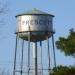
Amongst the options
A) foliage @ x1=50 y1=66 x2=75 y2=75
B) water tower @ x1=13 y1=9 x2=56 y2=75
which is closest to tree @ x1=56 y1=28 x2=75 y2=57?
foliage @ x1=50 y1=66 x2=75 y2=75

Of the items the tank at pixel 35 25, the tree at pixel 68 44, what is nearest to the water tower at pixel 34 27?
the tank at pixel 35 25

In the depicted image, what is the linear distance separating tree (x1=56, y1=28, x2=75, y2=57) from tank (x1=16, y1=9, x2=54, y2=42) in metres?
19.9

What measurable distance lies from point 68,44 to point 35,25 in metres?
21.7

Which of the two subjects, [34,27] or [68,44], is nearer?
[68,44]

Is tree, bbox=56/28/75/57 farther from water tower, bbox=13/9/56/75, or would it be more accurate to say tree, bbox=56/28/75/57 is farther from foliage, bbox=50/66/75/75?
water tower, bbox=13/9/56/75

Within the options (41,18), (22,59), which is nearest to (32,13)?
(41,18)

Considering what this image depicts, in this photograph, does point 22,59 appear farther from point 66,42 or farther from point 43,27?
point 66,42

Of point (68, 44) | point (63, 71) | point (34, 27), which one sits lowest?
point (63, 71)

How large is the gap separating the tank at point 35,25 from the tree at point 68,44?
19.9 m

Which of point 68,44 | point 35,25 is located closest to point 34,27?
point 35,25

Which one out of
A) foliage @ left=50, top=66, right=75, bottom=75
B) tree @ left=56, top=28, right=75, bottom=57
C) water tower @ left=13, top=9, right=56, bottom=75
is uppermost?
water tower @ left=13, top=9, right=56, bottom=75

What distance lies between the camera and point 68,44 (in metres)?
30.2

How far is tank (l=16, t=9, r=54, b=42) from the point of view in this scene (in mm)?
51219

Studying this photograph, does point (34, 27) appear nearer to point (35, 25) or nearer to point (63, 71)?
point (35, 25)
